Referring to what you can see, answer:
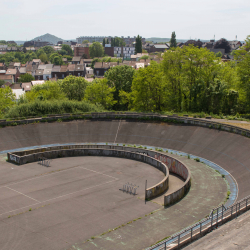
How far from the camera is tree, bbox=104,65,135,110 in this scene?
72062 millimetres

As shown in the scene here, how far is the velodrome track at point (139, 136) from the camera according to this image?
126ft

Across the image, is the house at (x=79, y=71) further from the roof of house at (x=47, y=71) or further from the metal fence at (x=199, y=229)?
the metal fence at (x=199, y=229)

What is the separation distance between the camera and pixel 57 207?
85.6 feet

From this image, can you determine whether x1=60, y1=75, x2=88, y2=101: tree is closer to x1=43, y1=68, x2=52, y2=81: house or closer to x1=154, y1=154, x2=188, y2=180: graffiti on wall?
x1=154, y1=154, x2=188, y2=180: graffiti on wall

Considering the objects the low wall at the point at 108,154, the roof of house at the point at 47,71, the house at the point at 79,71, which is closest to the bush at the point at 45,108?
the low wall at the point at 108,154

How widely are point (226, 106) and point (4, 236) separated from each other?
49437 mm

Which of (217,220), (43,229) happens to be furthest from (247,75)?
(43,229)

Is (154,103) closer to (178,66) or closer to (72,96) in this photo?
(178,66)

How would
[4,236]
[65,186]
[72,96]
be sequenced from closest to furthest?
[4,236]
[65,186]
[72,96]

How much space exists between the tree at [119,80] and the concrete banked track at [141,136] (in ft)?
73.2

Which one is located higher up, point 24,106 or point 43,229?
point 24,106

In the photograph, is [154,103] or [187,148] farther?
[154,103]

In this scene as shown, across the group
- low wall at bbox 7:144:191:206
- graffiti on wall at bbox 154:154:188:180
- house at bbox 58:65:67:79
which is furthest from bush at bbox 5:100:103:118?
house at bbox 58:65:67:79

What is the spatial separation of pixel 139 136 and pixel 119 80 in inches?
1150
